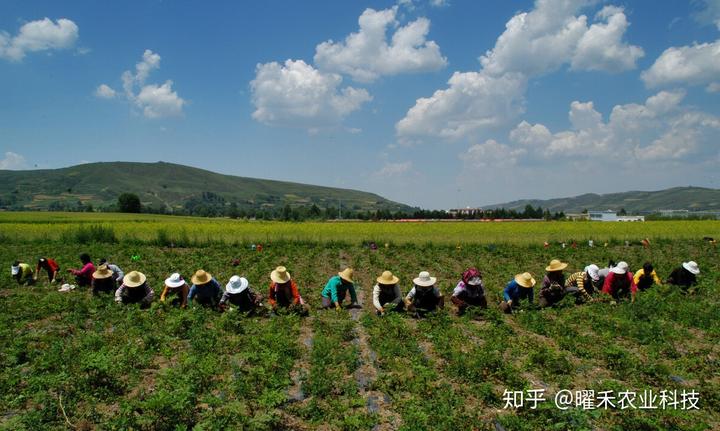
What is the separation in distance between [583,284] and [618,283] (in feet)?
2.77

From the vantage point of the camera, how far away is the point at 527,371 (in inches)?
287

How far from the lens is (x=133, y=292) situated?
38.3ft

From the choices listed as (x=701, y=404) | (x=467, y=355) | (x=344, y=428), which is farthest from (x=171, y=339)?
(x=701, y=404)

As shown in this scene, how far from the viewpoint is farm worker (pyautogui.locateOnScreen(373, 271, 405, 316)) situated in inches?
430

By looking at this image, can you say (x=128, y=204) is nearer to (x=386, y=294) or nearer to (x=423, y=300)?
(x=386, y=294)

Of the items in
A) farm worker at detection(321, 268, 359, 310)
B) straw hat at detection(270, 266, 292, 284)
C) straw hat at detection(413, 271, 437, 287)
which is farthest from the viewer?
farm worker at detection(321, 268, 359, 310)

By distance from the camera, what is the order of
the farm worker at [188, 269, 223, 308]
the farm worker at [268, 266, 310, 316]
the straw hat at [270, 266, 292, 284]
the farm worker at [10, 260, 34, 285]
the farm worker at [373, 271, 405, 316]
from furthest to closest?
the farm worker at [10, 260, 34, 285] < the farm worker at [188, 269, 223, 308] < the straw hat at [270, 266, 292, 284] < the farm worker at [268, 266, 310, 316] < the farm worker at [373, 271, 405, 316]

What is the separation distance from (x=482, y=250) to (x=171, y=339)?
19918mm

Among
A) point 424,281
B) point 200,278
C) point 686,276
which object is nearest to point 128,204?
point 200,278

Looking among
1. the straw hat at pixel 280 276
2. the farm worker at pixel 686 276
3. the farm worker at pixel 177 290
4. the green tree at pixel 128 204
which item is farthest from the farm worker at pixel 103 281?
the green tree at pixel 128 204

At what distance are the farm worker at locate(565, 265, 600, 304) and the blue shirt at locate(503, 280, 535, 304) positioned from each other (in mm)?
1323

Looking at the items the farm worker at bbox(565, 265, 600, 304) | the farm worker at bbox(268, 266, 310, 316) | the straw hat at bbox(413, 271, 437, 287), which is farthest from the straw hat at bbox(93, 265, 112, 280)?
the farm worker at bbox(565, 265, 600, 304)

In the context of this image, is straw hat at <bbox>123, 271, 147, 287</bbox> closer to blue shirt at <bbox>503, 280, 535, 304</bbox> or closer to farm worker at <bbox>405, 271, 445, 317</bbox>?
farm worker at <bbox>405, 271, 445, 317</bbox>

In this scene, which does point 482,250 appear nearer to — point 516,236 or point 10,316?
point 516,236
